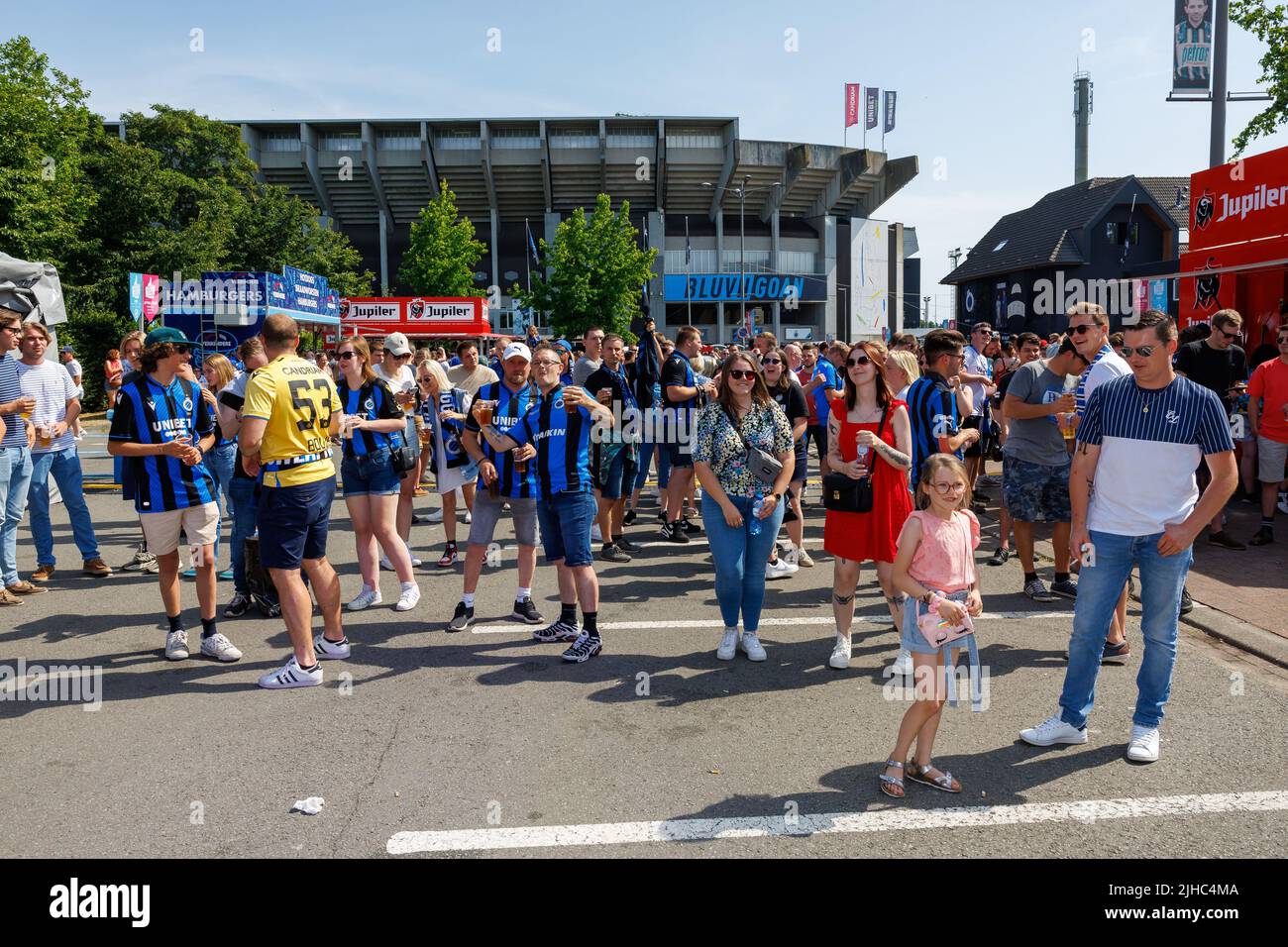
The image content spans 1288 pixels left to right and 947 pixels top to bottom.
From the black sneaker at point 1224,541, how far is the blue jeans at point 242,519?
8.48m

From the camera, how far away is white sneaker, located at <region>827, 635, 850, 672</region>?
541 cm

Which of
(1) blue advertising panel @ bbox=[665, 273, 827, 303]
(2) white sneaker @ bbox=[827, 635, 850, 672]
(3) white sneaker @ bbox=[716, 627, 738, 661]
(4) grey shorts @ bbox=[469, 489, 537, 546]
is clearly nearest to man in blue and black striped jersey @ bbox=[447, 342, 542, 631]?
(4) grey shorts @ bbox=[469, 489, 537, 546]

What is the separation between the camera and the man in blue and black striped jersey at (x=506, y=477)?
6.01 meters

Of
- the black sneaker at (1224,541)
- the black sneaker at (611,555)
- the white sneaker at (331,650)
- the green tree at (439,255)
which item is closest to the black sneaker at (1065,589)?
the black sneaker at (1224,541)

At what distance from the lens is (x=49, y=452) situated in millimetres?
7895

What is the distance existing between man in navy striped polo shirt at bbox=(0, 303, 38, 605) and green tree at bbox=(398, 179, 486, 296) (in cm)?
4059

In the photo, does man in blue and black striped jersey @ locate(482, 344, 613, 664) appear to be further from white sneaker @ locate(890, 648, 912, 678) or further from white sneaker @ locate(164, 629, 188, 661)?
white sneaker @ locate(164, 629, 188, 661)

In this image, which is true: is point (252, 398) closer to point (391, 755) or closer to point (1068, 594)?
point (391, 755)

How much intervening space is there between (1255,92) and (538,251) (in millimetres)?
49925

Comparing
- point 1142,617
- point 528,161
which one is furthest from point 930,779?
point 528,161

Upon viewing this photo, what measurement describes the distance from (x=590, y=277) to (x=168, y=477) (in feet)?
132

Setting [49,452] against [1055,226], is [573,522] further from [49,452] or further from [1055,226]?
[1055,226]

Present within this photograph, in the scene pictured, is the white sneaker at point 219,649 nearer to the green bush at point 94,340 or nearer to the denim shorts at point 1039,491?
the denim shorts at point 1039,491
